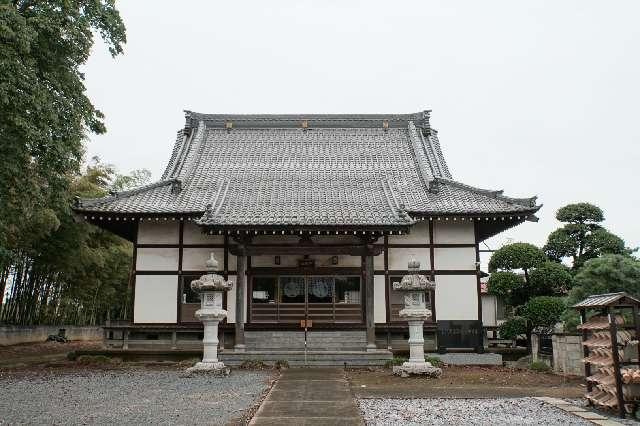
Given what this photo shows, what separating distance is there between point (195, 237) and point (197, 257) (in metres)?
0.72

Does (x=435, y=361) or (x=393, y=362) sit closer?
(x=435, y=361)

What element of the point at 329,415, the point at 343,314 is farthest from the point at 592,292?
the point at 329,415

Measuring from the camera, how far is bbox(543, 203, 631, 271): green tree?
1988 centimetres

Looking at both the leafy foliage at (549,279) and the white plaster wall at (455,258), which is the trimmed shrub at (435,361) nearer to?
the white plaster wall at (455,258)

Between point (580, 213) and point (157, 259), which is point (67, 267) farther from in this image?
point (580, 213)

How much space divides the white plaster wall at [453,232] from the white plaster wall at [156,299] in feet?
30.7

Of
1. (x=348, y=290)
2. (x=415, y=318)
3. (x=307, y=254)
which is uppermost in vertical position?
(x=307, y=254)

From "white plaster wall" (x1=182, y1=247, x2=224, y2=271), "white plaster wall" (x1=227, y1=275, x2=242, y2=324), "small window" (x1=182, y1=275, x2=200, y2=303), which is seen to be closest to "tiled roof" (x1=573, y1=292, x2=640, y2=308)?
"white plaster wall" (x1=227, y1=275, x2=242, y2=324)

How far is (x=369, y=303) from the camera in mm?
16781

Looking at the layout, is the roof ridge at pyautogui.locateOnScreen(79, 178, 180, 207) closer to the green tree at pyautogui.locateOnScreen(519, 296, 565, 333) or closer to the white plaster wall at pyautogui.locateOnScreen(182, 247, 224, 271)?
the white plaster wall at pyautogui.locateOnScreen(182, 247, 224, 271)

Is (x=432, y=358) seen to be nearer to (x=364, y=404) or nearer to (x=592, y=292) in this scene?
(x=592, y=292)

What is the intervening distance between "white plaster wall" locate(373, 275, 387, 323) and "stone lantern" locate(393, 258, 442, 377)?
3.68 m

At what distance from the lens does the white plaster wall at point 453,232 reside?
18938 mm

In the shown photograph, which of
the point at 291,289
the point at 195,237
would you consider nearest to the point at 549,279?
the point at 291,289
